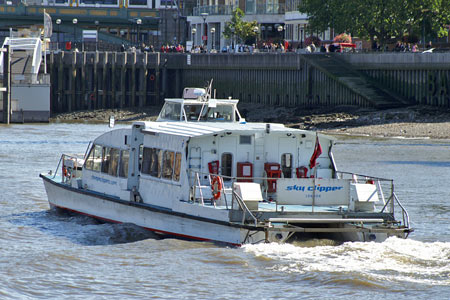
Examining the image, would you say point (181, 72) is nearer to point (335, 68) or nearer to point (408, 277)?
point (335, 68)

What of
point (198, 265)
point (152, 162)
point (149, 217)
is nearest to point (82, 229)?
point (149, 217)

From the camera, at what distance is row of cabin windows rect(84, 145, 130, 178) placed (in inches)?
942

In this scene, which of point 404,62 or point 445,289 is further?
point 404,62

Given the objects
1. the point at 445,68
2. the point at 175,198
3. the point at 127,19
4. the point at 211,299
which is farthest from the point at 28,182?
the point at 127,19

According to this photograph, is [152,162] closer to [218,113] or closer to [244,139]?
[244,139]

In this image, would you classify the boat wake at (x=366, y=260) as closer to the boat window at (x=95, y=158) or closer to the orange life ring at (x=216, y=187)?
the orange life ring at (x=216, y=187)

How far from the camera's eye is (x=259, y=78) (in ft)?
227

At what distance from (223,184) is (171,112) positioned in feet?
Answer: 16.5

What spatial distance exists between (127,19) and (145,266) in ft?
329

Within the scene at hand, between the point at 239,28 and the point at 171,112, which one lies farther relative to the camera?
the point at 239,28

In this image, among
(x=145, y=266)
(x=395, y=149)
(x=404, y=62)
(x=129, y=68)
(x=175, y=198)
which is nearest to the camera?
(x=145, y=266)

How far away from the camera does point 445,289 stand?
17703 mm

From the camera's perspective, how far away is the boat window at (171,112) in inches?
1014

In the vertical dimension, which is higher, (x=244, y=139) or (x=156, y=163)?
(x=244, y=139)
